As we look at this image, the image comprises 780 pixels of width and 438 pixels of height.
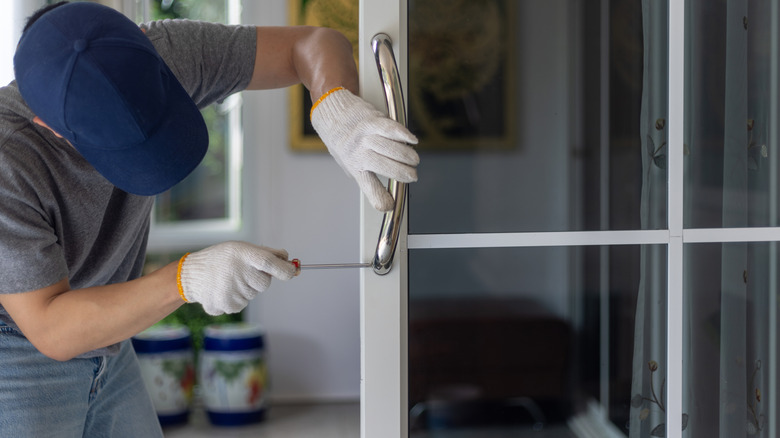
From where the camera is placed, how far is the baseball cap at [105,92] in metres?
0.83

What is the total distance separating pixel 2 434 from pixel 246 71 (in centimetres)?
64

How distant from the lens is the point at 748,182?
3.54 feet

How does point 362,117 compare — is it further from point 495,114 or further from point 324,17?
point 324,17

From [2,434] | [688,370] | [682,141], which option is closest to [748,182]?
[682,141]

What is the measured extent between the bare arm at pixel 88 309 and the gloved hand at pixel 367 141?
285 mm

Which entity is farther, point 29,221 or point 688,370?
point 688,370

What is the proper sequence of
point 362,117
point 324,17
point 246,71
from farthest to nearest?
point 324,17 → point 246,71 → point 362,117

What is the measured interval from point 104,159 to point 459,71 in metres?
0.50

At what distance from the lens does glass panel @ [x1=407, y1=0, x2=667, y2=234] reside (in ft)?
3.25

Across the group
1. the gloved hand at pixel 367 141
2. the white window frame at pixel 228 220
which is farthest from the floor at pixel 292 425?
the gloved hand at pixel 367 141

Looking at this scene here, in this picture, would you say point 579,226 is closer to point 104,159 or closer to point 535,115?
point 535,115

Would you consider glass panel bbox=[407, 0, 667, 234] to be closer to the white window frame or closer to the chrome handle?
the chrome handle

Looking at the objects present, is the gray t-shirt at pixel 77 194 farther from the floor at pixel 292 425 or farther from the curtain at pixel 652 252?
the floor at pixel 292 425

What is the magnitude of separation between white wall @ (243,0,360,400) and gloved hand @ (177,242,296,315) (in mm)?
2031
